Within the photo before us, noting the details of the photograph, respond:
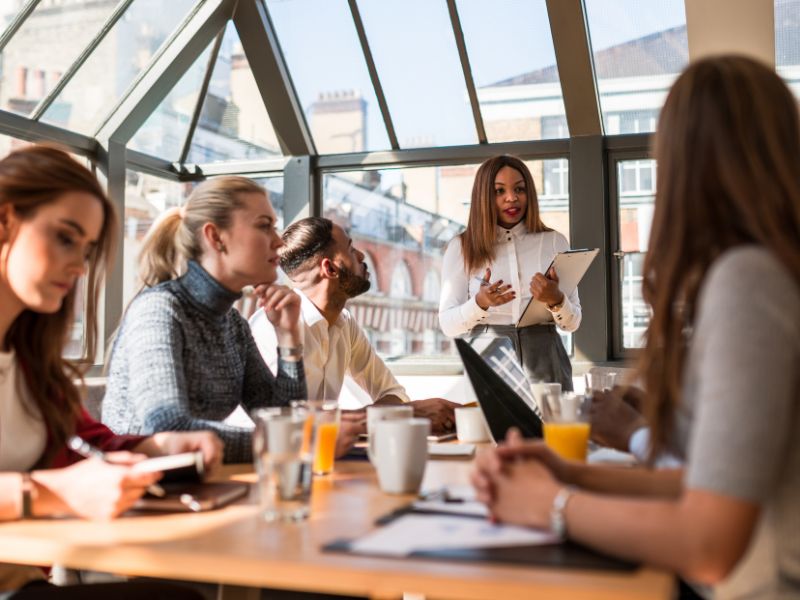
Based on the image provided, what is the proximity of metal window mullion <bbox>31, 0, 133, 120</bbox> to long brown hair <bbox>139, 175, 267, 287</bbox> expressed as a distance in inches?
121

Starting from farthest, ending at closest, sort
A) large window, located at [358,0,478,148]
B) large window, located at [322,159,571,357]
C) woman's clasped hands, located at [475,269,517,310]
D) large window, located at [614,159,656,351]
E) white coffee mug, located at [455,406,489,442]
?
large window, located at [322,159,571,357], large window, located at [358,0,478,148], large window, located at [614,159,656,351], woman's clasped hands, located at [475,269,517,310], white coffee mug, located at [455,406,489,442]

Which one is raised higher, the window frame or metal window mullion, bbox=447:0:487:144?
metal window mullion, bbox=447:0:487:144

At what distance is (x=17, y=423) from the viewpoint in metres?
1.38

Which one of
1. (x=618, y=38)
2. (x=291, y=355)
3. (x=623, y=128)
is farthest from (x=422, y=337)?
(x=291, y=355)

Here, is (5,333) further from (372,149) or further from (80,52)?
(372,149)

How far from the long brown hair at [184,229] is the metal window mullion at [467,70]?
3.42 meters

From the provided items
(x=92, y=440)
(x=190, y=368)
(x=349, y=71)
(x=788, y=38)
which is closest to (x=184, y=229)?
(x=190, y=368)

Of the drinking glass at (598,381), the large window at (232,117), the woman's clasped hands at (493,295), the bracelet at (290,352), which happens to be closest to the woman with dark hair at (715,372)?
the drinking glass at (598,381)

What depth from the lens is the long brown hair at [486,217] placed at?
346 centimetres

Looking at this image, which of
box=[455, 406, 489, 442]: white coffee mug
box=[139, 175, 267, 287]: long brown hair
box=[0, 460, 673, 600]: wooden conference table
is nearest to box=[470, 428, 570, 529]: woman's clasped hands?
box=[0, 460, 673, 600]: wooden conference table

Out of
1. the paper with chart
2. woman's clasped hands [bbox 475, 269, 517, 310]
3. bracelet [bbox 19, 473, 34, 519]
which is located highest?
woman's clasped hands [bbox 475, 269, 517, 310]

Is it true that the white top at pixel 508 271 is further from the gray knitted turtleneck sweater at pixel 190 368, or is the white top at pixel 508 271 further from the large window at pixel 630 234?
the large window at pixel 630 234

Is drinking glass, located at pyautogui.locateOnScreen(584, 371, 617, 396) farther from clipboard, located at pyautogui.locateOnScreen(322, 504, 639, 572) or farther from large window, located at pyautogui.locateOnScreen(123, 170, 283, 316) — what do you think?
large window, located at pyautogui.locateOnScreen(123, 170, 283, 316)

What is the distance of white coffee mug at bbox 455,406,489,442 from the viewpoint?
6.27ft
